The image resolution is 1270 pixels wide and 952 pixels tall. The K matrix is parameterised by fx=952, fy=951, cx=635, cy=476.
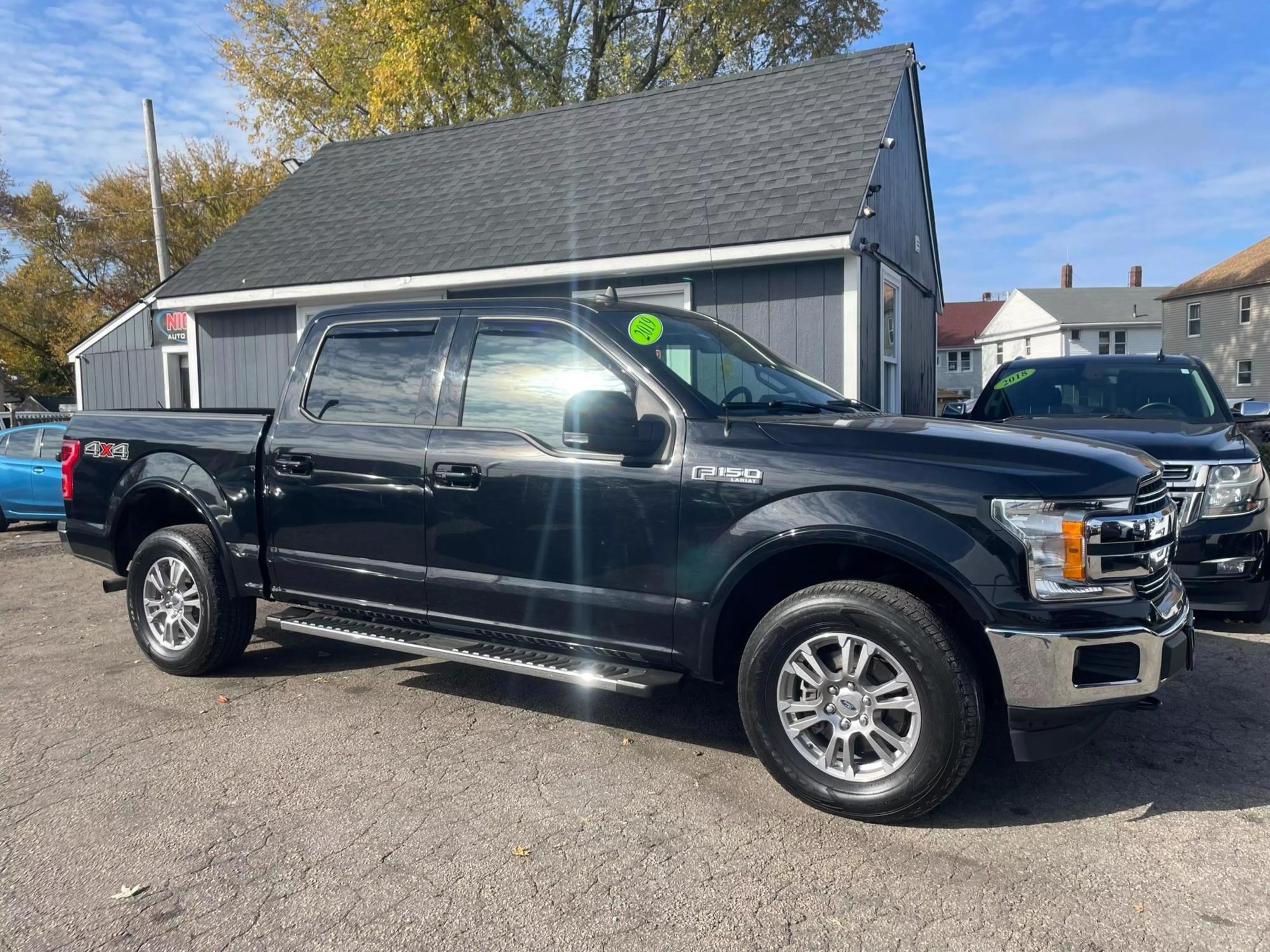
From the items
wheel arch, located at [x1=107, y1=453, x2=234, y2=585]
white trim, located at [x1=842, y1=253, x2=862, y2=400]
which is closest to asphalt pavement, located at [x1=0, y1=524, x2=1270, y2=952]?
wheel arch, located at [x1=107, y1=453, x2=234, y2=585]

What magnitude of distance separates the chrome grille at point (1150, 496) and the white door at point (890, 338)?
736cm

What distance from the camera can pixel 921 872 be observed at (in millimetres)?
3117

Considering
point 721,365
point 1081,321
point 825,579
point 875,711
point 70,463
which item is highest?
point 1081,321

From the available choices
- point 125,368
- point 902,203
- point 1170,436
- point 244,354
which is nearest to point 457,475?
point 1170,436

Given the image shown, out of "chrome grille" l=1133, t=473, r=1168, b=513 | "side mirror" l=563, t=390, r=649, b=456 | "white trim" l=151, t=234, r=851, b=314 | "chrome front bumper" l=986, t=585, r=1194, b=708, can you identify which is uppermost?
"white trim" l=151, t=234, r=851, b=314

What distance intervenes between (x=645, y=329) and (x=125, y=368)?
1930 cm

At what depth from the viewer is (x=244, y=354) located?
13.7 m

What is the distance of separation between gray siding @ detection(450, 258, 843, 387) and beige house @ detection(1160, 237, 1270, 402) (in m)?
36.5

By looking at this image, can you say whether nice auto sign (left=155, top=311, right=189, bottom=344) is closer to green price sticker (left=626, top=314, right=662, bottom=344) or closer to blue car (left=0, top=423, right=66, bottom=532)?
blue car (left=0, top=423, right=66, bottom=532)

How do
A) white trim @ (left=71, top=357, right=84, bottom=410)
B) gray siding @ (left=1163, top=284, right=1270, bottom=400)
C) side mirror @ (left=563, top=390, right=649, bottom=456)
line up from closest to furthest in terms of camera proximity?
1. side mirror @ (left=563, top=390, right=649, bottom=456)
2. white trim @ (left=71, top=357, right=84, bottom=410)
3. gray siding @ (left=1163, top=284, right=1270, bottom=400)

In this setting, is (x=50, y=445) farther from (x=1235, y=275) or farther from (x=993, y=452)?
(x=1235, y=275)

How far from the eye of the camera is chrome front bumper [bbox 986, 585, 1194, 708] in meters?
3.19

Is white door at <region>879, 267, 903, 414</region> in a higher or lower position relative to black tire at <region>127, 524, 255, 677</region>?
higher

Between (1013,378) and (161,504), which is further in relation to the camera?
(1013,378)
